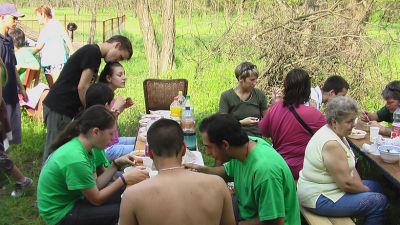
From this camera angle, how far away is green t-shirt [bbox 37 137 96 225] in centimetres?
272

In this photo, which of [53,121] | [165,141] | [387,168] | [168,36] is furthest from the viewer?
[168,36]

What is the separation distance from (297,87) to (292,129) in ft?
1.09

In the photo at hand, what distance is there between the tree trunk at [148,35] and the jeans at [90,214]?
22.7 ft

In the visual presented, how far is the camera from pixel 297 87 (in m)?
3.66

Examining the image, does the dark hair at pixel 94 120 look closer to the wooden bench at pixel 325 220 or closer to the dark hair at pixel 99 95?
the dark hair at pixel 99 95

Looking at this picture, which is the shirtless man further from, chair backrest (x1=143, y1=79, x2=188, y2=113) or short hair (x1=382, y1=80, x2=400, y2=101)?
chair backrest (x1=143, y1=79, x2=188, y2=113)

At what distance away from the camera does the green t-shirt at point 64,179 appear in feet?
8.91

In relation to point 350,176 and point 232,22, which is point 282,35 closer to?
point 232,22

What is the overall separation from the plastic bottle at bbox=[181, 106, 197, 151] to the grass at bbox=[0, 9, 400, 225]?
4.19ft

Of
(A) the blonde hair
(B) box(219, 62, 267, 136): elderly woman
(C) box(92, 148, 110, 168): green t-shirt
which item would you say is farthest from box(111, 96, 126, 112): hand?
(A) the blonde hair

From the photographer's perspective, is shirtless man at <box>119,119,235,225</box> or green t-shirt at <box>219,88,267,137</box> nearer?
shirtless man at <box>119,119,235,225</box>

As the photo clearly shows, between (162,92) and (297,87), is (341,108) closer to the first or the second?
(297,87)

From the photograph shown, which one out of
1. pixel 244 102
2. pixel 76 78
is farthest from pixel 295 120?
pixel 76 78

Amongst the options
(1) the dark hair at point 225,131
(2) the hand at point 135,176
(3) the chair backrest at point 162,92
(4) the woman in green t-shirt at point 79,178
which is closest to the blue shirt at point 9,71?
(3) the chair backrest at point 162,92
